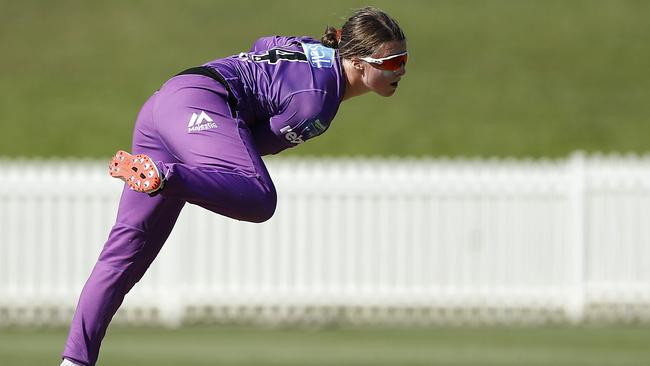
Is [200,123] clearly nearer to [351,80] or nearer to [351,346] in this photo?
[351,80]

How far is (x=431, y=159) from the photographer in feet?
62.5

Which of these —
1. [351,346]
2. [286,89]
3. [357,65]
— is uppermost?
[357,65]

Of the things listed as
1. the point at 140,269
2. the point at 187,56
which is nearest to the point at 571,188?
the point at 140,269

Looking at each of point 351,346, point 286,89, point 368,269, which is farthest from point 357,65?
point 368,269

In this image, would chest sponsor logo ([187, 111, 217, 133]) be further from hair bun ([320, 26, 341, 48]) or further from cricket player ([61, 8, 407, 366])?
hair bun ([320, 26, 341, 48])

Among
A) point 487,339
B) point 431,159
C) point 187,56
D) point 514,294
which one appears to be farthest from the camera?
point 187,56

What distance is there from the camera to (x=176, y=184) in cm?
467

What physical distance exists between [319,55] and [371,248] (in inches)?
266

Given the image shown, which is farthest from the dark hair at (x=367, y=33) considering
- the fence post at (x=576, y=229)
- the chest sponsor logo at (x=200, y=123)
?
the fence post at (x=576, y=229)

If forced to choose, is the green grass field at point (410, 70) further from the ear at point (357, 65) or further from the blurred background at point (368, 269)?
the ear at point (357, 65)

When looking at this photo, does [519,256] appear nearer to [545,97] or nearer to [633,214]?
[633,214]

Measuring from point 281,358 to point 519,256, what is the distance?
3911mm

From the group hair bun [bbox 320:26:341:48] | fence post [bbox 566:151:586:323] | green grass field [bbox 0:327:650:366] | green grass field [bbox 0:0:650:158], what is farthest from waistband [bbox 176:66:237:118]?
green grass field [bbox 0:0:650:158]

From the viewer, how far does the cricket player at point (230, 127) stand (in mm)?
4836
